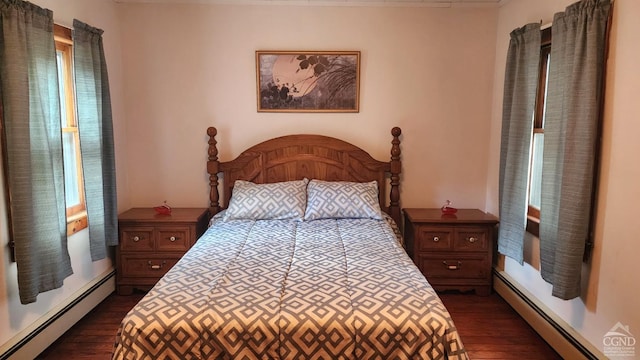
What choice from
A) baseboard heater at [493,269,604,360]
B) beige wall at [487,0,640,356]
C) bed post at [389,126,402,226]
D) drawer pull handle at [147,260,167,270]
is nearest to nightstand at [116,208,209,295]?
drawer pull handle at [147,260,167,270]

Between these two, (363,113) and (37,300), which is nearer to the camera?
(37,300)

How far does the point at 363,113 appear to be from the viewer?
11.9ft

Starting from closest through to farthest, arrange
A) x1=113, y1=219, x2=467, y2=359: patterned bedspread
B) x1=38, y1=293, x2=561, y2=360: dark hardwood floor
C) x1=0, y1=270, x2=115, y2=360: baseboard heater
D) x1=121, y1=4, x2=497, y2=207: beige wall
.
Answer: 1. x1=113, y1=219, x2=467, y2=359: patterned bedspread
2. x1=0, y1=270, x2=115, y2=360: baseboard heater
3. x1=38, y1=293, x2=561, y2=360: dark hardwood floor
4. x1=121, y1=4, x2=497, y2=207: beige wall

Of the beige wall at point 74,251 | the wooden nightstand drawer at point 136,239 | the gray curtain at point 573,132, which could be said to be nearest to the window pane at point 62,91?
the beige wall at point 74,251

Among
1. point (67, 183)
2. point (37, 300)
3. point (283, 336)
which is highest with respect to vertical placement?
point (67, 183)

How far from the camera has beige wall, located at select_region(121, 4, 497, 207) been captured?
3523 millimetres

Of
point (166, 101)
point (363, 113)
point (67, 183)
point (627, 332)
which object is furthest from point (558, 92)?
point (67, 183)

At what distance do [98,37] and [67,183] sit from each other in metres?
1.05

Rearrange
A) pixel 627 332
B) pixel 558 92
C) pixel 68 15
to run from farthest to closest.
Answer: pixel 68 15 < pixel 558 92 < pixel 627 332

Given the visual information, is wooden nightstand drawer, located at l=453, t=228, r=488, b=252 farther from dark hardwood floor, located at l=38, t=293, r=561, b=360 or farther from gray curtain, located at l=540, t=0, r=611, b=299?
gray curtain, located at l=540, t=0, r=611, b=299

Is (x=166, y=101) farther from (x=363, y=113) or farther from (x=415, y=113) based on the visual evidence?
(x=415, y=113)

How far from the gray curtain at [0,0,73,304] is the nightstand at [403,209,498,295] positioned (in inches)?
97.2

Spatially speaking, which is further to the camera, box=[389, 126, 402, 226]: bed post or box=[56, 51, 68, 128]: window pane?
box=[389, 126, 402, 226]: bed post

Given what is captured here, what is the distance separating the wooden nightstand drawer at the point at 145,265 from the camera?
3.34 meters
